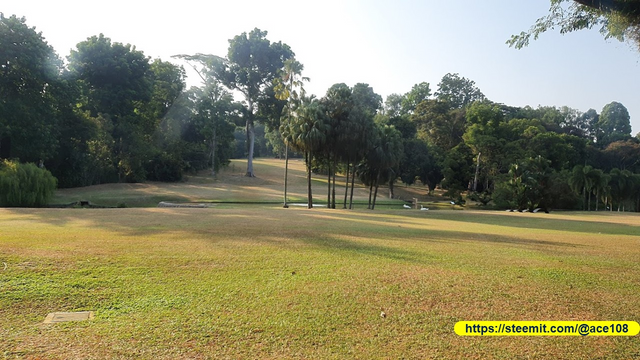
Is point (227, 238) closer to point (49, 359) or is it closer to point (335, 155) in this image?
point (49, 359)

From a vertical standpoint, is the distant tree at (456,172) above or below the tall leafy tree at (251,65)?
below

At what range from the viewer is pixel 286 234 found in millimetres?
12164

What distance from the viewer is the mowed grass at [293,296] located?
4.32 meters

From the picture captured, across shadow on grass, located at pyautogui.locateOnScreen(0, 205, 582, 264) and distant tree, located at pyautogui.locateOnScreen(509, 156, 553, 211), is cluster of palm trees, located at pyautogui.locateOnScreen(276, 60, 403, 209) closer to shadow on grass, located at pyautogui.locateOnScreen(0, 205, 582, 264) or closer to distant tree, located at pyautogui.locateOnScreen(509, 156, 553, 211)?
distant tree, located at pyautogui.locateOnScreen(509, 156, 553, 211)

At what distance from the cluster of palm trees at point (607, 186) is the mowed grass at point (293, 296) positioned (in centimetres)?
4775

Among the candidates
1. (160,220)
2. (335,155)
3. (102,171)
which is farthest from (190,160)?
(160,220)

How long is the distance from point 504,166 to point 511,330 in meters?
59.8

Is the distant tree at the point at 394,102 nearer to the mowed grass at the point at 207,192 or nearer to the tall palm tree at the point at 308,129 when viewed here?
the mowed grass at the point at 207,192

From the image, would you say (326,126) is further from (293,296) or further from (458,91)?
(458,91)

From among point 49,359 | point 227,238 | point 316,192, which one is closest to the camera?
point 49,359

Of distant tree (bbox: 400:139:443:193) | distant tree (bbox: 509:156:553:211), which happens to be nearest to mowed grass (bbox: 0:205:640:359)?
distant tree (bbox: 509:156:553:211)

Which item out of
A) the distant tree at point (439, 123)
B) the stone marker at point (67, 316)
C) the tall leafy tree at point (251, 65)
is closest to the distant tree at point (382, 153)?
the tall leafy tree at point (251, 65)

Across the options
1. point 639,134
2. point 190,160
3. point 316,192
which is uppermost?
point 639,134

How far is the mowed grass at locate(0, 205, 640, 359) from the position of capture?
4.32m
